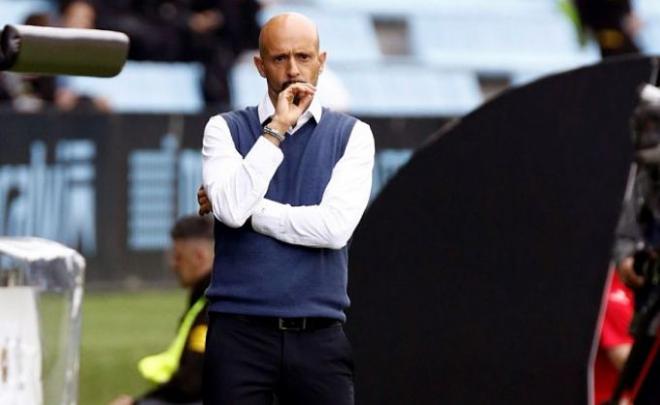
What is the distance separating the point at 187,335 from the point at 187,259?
23.5 inches

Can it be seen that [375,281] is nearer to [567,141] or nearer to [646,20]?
[567,141]

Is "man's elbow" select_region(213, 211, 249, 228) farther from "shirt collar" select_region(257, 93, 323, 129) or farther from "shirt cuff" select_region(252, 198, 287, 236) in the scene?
"shirt collar" select_region(257, 93, 323, 129)

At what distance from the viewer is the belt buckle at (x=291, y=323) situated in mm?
4992

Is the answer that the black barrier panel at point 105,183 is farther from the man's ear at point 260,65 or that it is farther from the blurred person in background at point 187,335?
the man's ear at point 260,65

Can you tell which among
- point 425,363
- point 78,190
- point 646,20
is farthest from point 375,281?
point 646,20

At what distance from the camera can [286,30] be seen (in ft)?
16.6

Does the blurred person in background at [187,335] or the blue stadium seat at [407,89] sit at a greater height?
the blue stadium seat at [407,89]

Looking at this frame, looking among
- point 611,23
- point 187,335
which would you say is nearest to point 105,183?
point 187,335

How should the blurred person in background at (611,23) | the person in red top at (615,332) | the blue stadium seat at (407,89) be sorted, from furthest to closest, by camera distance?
1. the blurred person in background at (611,23)
2. the blue stadium seat at (407,89)
3. the person in red top at (615,332)

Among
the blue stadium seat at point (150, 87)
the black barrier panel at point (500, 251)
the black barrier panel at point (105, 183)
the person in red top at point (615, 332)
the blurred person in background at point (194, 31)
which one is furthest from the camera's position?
the blurred person in background at point (194, 31)

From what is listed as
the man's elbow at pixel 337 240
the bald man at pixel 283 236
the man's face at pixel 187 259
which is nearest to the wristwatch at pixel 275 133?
the bald man at pixel 283 236

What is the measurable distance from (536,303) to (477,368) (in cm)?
30

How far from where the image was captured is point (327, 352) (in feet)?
16.5

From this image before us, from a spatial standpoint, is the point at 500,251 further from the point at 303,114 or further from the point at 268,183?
the point at 268,183
